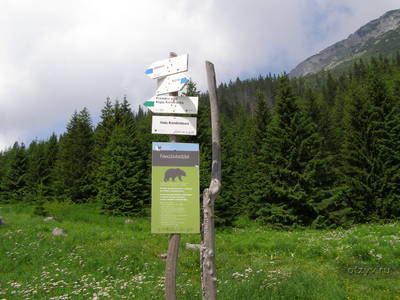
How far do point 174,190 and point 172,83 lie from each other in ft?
6.08

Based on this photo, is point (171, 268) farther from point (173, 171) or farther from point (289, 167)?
point (289, 167)

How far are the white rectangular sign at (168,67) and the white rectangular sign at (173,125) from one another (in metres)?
0.83

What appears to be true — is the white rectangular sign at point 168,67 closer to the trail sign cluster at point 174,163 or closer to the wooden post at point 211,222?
the trail sign cluster at point 174,163

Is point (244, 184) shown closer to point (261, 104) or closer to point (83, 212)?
point (261, 104)

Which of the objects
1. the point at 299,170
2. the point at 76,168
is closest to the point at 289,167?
the point at 299,170

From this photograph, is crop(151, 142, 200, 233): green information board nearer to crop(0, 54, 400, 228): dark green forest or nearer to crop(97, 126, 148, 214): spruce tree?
crop(0, 54, 400, 228): dark green forest

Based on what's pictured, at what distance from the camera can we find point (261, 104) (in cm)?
3531

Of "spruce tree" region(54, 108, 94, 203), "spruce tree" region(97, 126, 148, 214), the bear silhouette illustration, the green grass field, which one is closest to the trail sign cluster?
the bear silhouette illustration

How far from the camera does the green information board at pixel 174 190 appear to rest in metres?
4.42

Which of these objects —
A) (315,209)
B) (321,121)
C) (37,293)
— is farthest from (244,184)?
(37,293)

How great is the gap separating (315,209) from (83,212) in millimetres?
21251

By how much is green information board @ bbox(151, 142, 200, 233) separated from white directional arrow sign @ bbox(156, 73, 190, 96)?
A: 982 millimetres

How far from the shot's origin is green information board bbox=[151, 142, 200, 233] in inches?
174

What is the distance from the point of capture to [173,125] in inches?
187
